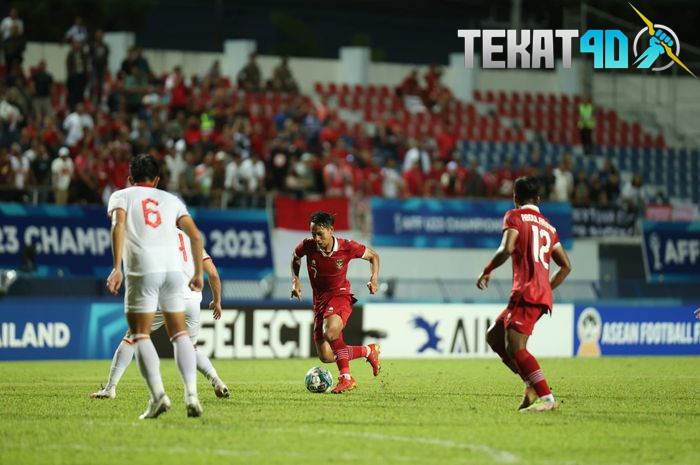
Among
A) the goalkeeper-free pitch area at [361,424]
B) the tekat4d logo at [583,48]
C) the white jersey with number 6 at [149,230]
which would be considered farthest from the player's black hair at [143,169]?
the tekat4d logo at [583,48]

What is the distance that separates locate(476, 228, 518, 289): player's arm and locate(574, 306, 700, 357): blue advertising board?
15.6 meters

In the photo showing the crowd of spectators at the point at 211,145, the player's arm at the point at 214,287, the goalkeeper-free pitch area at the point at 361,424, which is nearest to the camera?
the goalkeeper-free pitch area at the point at 361,424

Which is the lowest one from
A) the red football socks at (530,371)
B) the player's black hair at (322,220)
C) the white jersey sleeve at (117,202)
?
the red football socks at (530,371)

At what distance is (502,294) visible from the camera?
28625mm

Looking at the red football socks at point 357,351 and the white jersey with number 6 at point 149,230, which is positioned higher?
the white jersey with number 6 at point 149,230

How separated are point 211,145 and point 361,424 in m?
18.3

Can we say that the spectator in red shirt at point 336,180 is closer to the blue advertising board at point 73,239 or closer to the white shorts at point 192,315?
the blue advertising board at point 73,239

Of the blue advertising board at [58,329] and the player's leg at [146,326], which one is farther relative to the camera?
the blue advertising board at [58,329]

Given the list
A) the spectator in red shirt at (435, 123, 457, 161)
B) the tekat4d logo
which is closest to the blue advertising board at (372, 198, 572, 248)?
the spectator in red shirt at (435, 123, 457, 161)

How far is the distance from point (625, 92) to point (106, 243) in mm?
21271

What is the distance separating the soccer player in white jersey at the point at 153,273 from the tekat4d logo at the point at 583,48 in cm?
2535

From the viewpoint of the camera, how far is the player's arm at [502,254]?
1230 cm

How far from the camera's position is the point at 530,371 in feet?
41.3

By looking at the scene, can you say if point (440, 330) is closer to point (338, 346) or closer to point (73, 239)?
point (73, 239)
